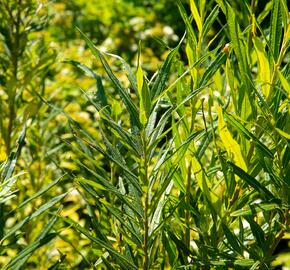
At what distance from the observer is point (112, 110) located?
1057mm

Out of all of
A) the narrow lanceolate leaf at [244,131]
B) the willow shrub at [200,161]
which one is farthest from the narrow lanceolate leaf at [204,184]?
the narrow lanceolate leaf at [244,131]

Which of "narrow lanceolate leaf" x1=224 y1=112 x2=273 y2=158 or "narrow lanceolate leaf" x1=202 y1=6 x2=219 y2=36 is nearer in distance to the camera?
"narrow lanceolate leaf" x1=224 y1=112 x2=273 y2=158

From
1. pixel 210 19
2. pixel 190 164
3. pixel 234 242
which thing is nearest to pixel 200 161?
pixel 190 164

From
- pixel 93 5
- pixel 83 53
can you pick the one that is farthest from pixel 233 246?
pixel 93 5

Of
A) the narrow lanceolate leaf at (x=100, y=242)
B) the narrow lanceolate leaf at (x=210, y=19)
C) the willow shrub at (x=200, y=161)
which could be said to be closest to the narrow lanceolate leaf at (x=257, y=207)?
the willow shrub at (x=200, y=161)

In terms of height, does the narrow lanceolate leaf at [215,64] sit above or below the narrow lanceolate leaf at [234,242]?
above

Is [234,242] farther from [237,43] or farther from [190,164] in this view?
[237,43]

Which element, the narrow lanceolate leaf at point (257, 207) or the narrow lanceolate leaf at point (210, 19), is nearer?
the narrow lanceolate leaf at point (257, 207)

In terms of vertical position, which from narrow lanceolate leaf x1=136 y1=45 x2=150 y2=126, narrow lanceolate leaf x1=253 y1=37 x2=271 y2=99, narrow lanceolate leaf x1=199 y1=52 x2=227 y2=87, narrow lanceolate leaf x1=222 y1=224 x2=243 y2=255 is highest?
narrow lanceolate leaf x1=136 y1=45 x2=150 y2=126

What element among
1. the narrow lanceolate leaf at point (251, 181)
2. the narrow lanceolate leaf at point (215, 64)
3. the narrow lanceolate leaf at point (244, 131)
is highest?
the narrow lanceolate leaf at point (215, 64)

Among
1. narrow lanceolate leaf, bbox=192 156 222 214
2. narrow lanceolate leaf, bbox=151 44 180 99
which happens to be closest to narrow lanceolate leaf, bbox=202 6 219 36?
narrow lanceolate leaf, bbox=151 44 180 99

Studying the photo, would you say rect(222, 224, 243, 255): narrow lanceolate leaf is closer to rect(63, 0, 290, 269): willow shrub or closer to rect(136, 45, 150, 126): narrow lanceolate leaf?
rect(63, 0, 290, 269): willow shrub

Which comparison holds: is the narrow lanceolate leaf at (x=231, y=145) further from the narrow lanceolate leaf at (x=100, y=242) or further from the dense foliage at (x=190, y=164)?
the narrow lanceolate leaf at (x=100, y=242)

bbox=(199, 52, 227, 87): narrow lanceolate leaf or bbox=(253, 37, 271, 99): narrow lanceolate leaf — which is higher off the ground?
bbox=(199, 52, 227, 87): narrow lanceolate leaf
